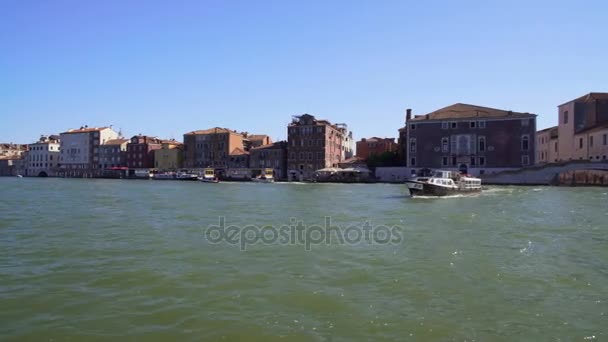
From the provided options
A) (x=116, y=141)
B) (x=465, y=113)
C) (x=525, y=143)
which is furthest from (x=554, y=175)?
(x=116, y=141)

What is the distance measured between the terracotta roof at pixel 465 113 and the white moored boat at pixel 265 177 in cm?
2357

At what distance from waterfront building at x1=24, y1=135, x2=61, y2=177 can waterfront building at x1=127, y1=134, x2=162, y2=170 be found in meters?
21.9

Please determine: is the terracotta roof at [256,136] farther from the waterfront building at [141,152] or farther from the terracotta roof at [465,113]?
the terracotta roof at [465,113]

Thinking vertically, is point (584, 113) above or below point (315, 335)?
above

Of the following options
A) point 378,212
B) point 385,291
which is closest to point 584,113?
point 378,212

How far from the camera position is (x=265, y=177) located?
237 ft

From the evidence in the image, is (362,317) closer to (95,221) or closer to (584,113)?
(95,221)

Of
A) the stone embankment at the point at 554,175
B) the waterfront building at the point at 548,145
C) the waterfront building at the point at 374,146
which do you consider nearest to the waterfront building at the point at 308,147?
the waterfront building at the point at 374,146

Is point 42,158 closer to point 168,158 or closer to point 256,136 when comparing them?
point 168,158

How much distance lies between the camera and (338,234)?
45.2 feet

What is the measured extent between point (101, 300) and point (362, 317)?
3.82m

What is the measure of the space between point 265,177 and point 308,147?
827 cm

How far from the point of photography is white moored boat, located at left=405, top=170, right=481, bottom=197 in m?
33.6

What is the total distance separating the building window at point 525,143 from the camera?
190ft
